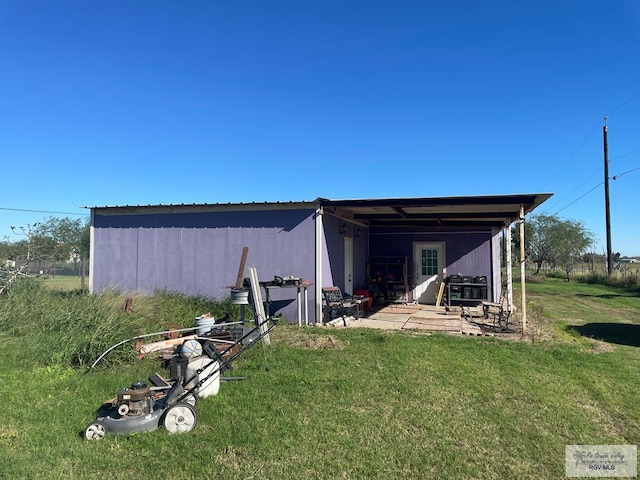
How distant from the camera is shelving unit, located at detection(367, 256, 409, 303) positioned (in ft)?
40.2

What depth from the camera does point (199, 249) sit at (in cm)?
918

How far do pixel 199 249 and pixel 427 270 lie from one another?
7246 mm

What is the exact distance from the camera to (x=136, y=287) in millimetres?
9680

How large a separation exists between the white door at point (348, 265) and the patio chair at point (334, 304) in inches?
46.9

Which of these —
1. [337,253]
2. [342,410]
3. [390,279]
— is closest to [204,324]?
[342,410]

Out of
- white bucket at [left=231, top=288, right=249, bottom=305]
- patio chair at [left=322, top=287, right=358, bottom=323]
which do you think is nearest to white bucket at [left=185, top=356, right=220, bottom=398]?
white bucket at [left=231, top=288, right=249, bottom=305]

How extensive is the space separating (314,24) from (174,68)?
368cm

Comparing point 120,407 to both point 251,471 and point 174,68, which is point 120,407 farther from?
point 174,68

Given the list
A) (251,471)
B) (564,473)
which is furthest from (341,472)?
(564,473)

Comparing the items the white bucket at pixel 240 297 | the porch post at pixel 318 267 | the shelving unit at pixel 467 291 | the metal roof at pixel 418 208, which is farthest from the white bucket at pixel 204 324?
the shelving unit at pixel 467 291

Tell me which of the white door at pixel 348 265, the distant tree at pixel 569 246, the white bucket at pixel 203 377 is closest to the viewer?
the white bucket at pixel 203 377

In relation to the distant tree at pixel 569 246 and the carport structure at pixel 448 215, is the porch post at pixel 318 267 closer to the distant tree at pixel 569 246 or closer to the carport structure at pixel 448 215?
the carport structure at pixel 448 215

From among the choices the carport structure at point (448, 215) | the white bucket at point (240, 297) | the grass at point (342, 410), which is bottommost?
the grass at point (342, 410)

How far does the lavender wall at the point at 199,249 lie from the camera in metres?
8.48
